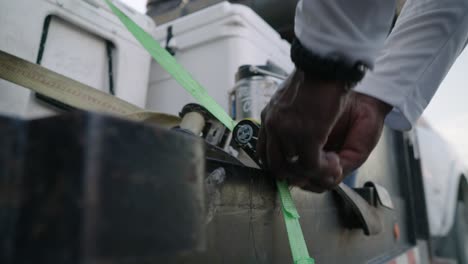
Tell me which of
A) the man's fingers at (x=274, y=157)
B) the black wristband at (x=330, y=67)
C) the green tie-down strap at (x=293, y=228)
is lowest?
the green tie-down strap at (x=293, y=228)

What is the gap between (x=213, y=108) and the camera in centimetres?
73

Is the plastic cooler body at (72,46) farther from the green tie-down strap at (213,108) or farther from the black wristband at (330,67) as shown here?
the black wristband at (330,67)

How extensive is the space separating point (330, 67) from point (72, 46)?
2.88 ft

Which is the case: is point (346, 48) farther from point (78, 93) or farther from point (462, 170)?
point (462, 170)

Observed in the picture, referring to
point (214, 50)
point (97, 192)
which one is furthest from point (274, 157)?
point (214, 50)

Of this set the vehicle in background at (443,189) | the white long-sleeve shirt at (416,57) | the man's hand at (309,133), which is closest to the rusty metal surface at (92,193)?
Result: the man's hand at (309,133)

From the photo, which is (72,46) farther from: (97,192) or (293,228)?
(97,192)

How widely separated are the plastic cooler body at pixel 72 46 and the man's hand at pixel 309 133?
25.8 inches

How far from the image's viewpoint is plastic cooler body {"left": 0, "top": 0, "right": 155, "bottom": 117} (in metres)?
0.88

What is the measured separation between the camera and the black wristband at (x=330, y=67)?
0.48 metres

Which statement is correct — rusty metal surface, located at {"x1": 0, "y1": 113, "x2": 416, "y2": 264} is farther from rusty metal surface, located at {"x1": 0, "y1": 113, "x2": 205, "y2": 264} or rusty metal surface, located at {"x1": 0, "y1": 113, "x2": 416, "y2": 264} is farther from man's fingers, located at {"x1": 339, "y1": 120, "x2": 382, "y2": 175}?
man's fingers, located at {"x1": 339, "y1": 120, "x2": 382, "y2": 175}

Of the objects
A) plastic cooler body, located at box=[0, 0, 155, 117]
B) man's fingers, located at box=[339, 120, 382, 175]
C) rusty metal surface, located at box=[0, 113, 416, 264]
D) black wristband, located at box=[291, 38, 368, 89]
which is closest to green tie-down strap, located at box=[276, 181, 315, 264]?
man's fingers, located at box=[339, 120, 382, 175]

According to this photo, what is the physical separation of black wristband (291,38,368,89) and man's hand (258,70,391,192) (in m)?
0.01

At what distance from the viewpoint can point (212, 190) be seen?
0.50m
